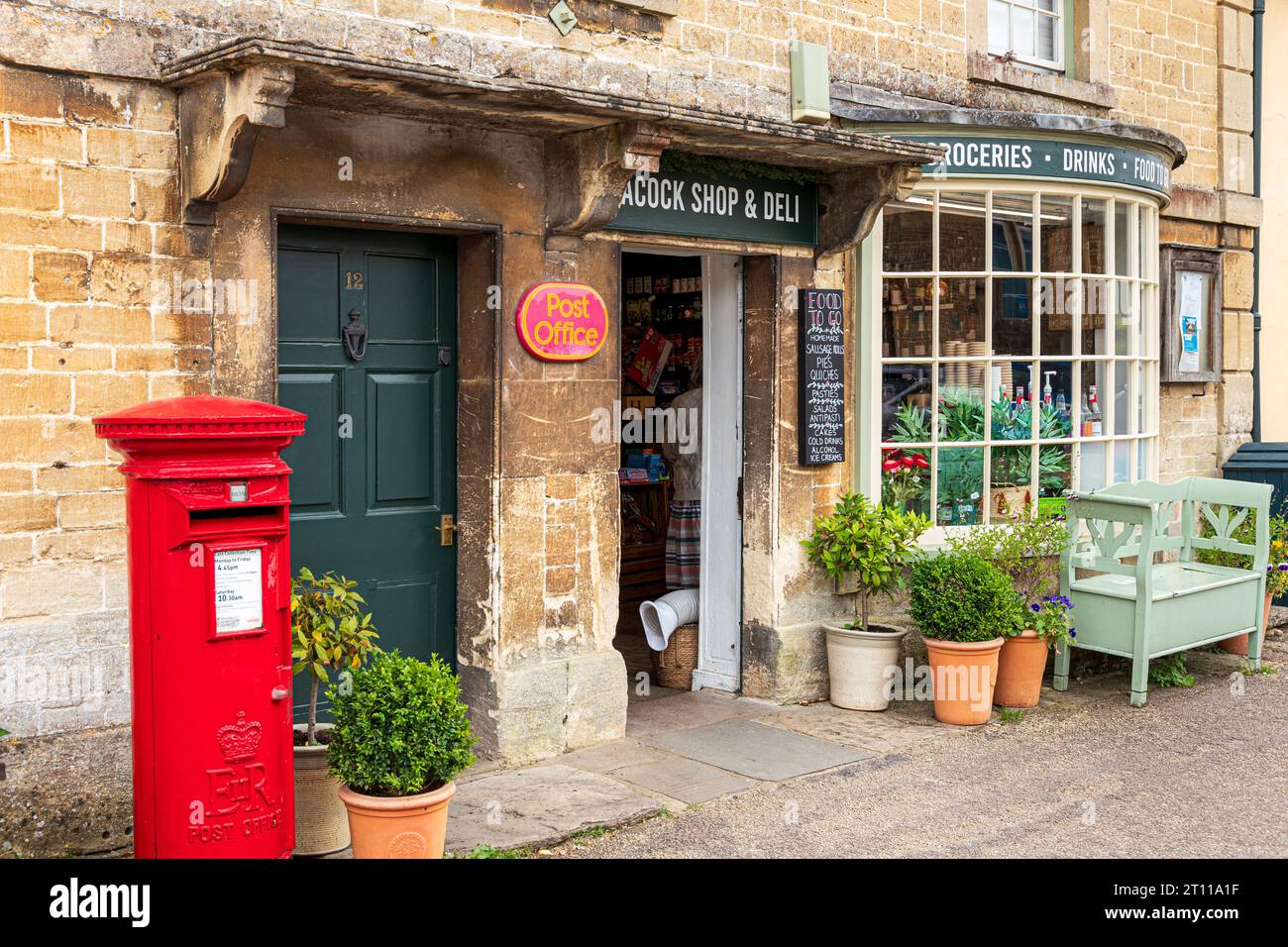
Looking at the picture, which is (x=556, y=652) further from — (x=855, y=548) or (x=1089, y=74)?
(x=1089, y=74)

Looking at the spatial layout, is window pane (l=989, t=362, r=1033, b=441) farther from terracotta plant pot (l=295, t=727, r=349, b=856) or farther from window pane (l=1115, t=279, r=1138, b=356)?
terracotta plant pot (l=295, t=727, r=349, b=856)

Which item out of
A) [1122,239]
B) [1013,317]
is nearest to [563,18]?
[1013,317]

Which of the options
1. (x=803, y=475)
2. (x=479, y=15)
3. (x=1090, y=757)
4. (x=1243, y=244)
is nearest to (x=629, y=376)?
(x=803, y=475)

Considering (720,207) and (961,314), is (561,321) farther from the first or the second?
(961,314)

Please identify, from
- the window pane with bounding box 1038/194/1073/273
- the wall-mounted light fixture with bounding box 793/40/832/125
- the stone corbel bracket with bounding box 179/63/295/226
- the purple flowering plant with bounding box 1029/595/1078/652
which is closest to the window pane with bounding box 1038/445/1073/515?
the purple flowering plant with bounding box 1029/595/1078/652

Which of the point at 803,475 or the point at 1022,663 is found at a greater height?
the point at 803,475

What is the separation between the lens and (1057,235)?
8.20 m

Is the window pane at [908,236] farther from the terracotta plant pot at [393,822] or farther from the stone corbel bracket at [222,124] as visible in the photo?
the terracotta plant pot at [393,822]

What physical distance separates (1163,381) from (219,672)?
7697mm

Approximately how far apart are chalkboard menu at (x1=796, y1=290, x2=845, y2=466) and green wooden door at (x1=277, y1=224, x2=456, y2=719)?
2.10 meters

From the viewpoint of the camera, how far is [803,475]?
24.4 feet

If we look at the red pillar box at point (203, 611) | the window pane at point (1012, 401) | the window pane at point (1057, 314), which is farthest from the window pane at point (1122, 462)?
the red pillar box at point (203, 611)

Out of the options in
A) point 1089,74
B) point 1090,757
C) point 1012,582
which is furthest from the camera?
point 1089,74

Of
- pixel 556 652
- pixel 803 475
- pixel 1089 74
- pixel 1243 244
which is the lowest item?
pixel 556 652
